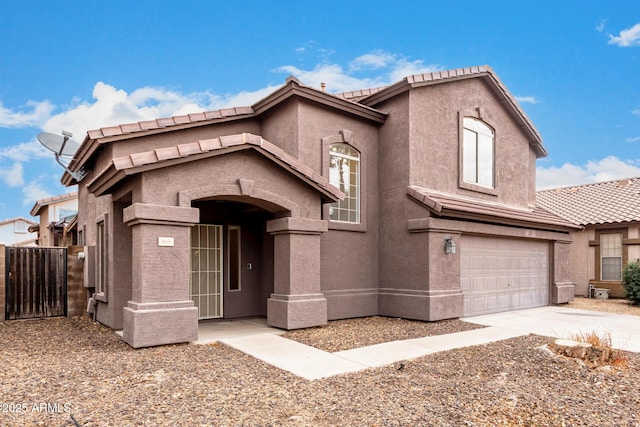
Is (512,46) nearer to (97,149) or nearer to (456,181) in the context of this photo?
(456,181)

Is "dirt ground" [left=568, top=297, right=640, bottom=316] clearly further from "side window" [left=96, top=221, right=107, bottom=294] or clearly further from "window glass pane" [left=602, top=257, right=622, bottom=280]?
"side window" [left=96, top=221, right=107, bottom=294]

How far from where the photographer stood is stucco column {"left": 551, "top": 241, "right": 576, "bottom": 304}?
15.5 meters

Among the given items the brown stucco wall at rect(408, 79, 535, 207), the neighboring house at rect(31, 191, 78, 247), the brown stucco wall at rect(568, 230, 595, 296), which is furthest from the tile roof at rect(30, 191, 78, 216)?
the brown stucco wall at rect(568, 230, 595, 296)

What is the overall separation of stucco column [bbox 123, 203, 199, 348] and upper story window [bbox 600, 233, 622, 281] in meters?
17.7

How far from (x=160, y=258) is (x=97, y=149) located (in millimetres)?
4158

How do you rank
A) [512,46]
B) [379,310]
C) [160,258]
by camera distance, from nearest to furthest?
[160,258], [379,310], [512,46]

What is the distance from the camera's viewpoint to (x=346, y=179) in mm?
12016

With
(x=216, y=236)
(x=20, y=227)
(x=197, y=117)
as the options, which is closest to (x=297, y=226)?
(x=216, y=236)

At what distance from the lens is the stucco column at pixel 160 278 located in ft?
25.9

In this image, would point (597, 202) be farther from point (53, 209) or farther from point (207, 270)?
point (53, 209)

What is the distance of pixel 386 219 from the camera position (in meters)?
12.2

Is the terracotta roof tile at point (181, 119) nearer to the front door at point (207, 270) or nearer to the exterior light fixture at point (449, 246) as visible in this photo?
the front door at point (207, 270)

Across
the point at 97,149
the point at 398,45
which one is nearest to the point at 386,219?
the point at 97,149

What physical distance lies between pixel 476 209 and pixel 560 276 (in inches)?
237
